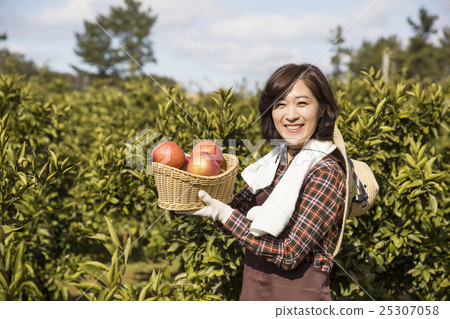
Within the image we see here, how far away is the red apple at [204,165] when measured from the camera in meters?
1.74

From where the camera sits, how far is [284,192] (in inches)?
62.4

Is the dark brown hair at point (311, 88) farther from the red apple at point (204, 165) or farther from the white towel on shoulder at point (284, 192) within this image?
the red apple at point (204, 165)

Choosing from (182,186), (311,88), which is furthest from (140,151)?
(311,88)

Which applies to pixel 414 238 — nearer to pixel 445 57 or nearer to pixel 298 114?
pixel 298 114

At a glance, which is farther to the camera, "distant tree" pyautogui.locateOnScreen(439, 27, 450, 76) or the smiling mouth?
"distant tree" pyautogui.locateOnScreen(439, 27, 450, 76)

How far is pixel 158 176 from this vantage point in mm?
1673

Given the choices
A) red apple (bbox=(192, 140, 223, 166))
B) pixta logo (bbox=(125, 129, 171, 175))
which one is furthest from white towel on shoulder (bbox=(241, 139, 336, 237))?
pixta logo (bbox=(125, 129, 171, 175))

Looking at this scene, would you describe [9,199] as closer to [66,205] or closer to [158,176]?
[158,176]

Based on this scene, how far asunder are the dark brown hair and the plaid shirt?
0.75 ft

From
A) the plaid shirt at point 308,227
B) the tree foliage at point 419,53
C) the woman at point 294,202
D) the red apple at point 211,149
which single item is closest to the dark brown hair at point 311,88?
the woman at point 294,202

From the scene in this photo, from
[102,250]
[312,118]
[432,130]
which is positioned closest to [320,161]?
[312,118]

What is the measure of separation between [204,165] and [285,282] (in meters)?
0.63

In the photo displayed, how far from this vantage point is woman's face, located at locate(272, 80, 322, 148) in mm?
1776

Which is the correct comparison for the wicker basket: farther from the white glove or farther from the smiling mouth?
the smiling mouth
